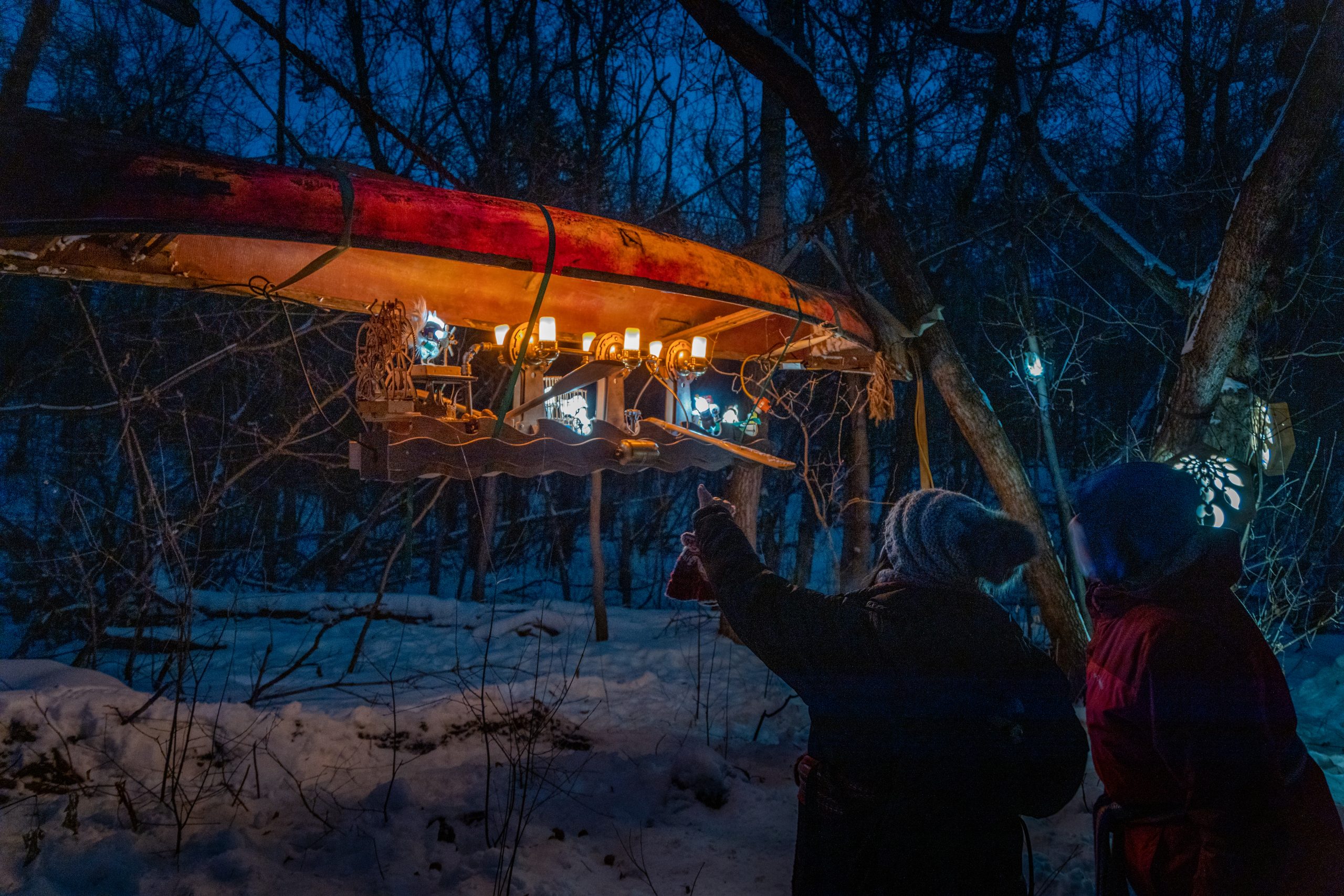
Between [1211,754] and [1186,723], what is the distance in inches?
3.3

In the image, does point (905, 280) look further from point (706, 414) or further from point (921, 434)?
point (706, 414)

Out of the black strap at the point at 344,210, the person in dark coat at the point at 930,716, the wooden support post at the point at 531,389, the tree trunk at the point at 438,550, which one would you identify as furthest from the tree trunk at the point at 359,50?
the person in dark coat at the point at 930,716

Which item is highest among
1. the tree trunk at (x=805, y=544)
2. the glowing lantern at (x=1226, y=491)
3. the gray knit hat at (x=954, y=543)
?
the glowing lantern at (x=1226, y=491)

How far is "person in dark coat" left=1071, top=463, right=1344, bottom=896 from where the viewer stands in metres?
1.60

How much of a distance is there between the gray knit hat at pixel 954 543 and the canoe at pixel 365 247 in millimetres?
1644

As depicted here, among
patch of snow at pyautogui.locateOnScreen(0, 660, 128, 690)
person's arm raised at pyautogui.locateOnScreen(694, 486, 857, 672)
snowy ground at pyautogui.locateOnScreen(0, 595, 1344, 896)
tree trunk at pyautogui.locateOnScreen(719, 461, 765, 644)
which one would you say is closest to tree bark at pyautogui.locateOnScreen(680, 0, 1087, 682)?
snowy ground at pyautogui.locateOnScreen(0, 595, 1344, 896)

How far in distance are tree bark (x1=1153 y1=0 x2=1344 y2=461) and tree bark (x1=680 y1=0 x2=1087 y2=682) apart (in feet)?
2.93

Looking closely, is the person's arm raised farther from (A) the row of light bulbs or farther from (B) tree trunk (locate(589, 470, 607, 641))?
(B) tree trunk (locate(589, 470, 607, 641))

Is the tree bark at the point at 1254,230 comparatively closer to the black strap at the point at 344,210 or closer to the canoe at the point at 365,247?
the canoe at the point at 365,247

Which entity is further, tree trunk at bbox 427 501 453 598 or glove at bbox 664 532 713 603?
tree trunk at bbox 427 501 453 598

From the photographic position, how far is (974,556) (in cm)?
171

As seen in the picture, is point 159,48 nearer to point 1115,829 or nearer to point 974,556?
point 974,556

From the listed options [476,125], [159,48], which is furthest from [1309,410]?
[159,48]

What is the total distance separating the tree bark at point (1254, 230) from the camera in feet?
11.9
